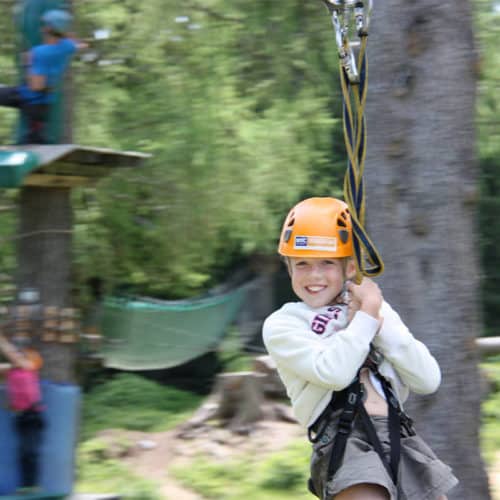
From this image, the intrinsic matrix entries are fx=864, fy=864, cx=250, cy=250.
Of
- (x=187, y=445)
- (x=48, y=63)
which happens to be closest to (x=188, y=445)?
(x=187, y=445)

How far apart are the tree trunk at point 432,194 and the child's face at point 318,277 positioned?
123cm

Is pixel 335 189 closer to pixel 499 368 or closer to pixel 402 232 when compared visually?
pixel 499 368

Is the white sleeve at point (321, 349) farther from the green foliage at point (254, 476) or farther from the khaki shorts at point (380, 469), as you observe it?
the green foliage at point (254, 476)

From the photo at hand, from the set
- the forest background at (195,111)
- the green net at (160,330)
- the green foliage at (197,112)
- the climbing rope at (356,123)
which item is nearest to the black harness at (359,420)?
the climbing rope at (356,123)

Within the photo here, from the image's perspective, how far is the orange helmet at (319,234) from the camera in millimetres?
2443

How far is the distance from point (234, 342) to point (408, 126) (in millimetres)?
7931

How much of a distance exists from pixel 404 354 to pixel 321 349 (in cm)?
24

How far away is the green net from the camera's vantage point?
33.3ft

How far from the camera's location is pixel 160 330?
1054 centimetres

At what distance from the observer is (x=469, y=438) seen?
373cm

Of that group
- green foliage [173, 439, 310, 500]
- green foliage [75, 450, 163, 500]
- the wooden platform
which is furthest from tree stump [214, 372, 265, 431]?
the wooden platform

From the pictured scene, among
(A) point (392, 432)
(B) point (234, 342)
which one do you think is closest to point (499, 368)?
(B) point (234, 342)

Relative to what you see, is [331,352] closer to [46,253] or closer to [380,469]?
[380,469]

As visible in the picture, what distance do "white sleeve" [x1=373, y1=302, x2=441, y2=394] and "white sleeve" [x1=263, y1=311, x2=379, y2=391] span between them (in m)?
0.09
